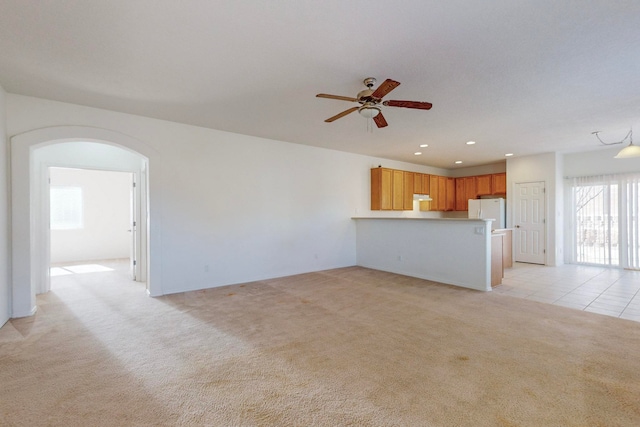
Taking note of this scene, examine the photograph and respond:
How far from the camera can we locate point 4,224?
332 centimetres

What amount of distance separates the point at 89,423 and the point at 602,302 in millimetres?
5670

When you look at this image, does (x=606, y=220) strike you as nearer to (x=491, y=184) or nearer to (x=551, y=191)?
(x=551, y=191)

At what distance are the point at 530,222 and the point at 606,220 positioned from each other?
4.46 ft

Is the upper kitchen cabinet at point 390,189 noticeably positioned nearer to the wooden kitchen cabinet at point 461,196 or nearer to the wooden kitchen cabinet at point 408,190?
the wooden kitchen cabinet at point 408,190

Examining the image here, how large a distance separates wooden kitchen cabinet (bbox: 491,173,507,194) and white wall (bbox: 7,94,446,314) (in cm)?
426

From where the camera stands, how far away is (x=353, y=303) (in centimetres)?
400

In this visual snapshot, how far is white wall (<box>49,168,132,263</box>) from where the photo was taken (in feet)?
25.2

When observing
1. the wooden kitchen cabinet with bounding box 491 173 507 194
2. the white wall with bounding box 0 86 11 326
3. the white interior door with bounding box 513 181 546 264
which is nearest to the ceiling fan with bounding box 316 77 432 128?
the white wall with bounding box 0 86 11 326

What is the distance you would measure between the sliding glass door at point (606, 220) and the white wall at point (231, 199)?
5.26 meters

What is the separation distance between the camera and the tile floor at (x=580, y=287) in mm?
3832

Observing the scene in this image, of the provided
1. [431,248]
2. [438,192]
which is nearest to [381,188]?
[431,248]

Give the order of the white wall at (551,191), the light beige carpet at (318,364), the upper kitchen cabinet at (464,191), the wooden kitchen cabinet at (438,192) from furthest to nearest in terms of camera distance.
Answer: the upper kitchen cabinet at (464,191)
the wooden kitchen cabinet at (438,192)
the white wall at (551,191)
the light beige carpet at (318,364)

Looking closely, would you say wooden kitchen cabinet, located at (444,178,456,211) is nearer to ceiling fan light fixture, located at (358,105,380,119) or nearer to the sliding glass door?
the sliding glass door

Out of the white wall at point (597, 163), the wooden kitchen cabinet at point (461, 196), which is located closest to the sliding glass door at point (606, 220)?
the white wall at point (597, 163)
